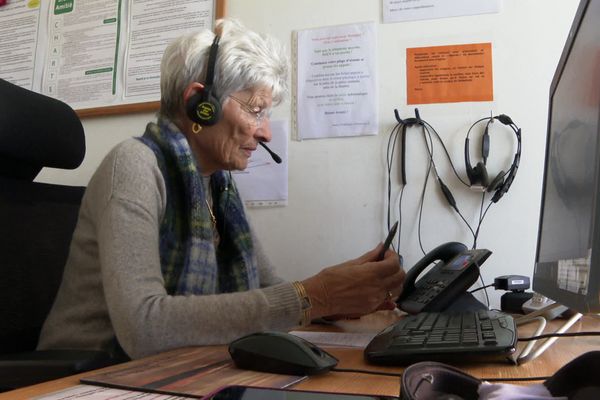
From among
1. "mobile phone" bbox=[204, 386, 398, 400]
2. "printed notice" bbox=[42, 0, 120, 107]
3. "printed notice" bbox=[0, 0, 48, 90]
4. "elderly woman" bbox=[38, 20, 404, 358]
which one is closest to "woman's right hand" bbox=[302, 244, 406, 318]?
"elderly woman" bbox=[38, 20, 404, 358]

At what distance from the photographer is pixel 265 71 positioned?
1134 millimetres

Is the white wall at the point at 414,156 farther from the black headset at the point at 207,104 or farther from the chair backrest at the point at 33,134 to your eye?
the chair backrest at the point at 33,134

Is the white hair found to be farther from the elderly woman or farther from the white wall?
the white wall

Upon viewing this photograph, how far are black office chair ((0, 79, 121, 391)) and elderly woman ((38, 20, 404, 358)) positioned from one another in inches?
3.1

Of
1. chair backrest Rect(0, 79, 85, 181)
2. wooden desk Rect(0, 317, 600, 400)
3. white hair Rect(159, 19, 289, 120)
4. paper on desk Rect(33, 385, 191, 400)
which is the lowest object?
wooden desk Rect(0, 317, 600, 400)

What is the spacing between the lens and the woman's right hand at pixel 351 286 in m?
0.85

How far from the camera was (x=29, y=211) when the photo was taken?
3.52 feet

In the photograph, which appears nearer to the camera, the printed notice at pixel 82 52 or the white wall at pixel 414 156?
the white wall at pixel 414 156

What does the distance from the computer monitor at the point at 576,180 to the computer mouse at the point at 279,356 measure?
0.85 feet

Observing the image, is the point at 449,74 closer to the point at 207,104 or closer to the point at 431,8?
the point at 431,8

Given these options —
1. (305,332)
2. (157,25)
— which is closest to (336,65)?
(157,25)

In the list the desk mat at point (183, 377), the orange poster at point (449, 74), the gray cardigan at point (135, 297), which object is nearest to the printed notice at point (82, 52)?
the gray cardigan at point (135, 297)

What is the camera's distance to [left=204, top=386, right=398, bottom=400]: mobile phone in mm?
430

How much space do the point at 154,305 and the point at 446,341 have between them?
43cm
